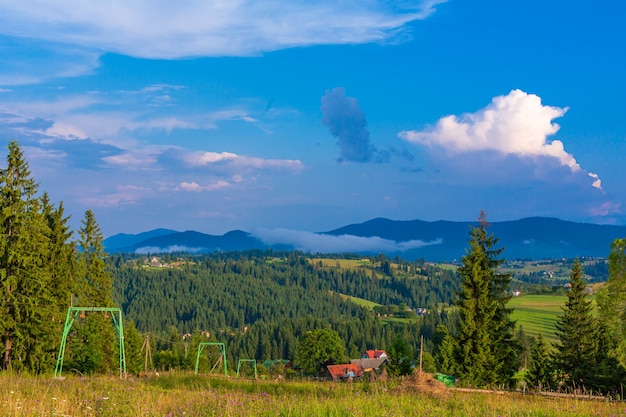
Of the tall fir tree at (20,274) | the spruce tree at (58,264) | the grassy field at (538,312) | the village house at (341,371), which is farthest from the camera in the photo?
the grassy field at (538,312)

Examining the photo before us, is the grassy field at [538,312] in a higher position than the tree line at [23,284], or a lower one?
lower

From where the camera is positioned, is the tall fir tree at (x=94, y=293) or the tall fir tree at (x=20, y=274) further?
the tall fir tree at (x=94, y=293)

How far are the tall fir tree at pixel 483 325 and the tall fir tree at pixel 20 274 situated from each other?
26.9 meters

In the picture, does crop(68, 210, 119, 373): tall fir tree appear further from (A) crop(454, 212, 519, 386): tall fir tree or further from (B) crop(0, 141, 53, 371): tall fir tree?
(A) crop(454, 212, 519, 386): tall fir tree

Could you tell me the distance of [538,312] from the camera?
164625 millimetres

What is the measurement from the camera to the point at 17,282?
116 feet

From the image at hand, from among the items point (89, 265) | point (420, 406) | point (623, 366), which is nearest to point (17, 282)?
point (89, 265)

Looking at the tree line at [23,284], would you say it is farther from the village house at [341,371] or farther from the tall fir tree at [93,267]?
the village house at [341,371]

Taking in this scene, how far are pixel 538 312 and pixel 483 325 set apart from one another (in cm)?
13938

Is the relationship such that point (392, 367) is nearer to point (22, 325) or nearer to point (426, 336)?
point (22, 325)

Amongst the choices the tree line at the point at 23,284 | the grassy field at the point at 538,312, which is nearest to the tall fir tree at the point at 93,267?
the tree line at the point at 23,284

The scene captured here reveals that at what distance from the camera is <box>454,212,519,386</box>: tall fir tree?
37.1m

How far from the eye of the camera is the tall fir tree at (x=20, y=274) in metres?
34.9

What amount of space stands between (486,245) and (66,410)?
3513 cm
